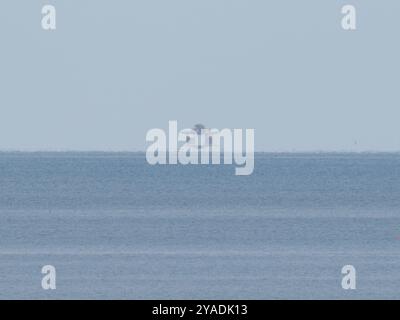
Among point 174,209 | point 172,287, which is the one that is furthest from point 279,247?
point 174,209

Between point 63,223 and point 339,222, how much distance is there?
16.4 meters

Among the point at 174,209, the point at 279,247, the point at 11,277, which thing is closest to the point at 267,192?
the point at 174,209

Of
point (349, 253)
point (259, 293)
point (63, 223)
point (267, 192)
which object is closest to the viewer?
point (259, 293)

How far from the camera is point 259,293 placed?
40.2m

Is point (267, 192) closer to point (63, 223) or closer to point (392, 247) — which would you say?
point (63, 223)

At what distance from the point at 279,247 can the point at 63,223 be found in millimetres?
17343

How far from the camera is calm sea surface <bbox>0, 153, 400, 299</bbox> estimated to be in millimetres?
41219

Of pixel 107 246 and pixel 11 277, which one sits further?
pixel 107 246

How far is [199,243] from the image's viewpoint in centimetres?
5756

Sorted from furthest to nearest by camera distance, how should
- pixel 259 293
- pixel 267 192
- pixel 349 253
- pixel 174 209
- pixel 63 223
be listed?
1. pixel 267 192
2. pixel 174 209
3. pixel 63 223
4. pixel 349 253
5. pixel 259 293

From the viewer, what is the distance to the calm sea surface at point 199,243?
41.2 meters
